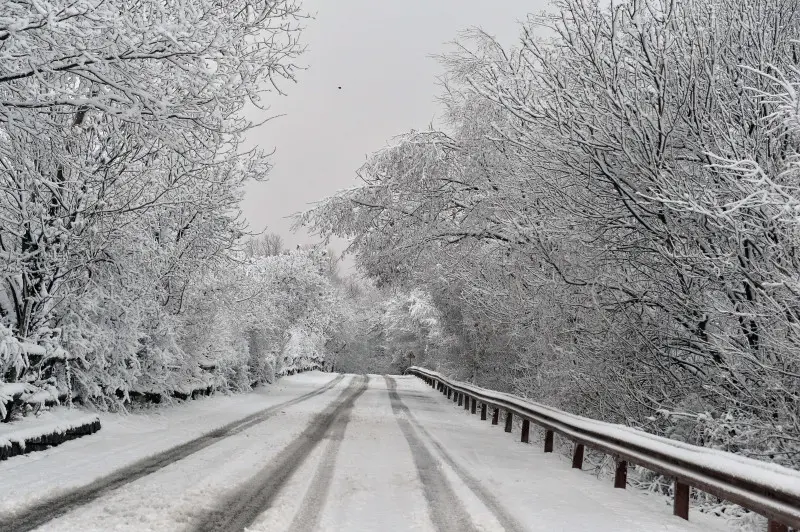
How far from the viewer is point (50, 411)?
1023 centimetres

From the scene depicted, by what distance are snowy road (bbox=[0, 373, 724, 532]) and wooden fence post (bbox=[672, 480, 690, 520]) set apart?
0.50 feet

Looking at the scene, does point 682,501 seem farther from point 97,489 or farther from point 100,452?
point 100,452

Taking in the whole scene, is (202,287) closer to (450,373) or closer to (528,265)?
(528,265)

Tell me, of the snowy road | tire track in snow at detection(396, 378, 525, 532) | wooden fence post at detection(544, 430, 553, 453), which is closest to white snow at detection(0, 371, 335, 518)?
the snowy road

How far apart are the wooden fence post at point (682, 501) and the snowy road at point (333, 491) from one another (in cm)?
15

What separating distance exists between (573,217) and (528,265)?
2.04 metres

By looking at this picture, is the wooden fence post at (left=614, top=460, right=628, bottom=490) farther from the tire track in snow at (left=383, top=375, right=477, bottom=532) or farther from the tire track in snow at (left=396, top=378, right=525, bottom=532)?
the tire track in snow at (left=383, top=375, right=477, bottom=532)

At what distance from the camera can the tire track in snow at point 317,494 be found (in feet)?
17.7

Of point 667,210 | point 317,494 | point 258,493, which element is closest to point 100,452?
point 258,493

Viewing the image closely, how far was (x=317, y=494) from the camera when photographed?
21.6ft

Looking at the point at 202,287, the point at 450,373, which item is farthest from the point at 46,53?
the point at 450,373

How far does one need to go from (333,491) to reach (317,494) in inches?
9.5

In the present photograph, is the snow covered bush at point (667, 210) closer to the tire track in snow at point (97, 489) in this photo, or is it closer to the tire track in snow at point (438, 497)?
the tire track in snow at point (438, 497)

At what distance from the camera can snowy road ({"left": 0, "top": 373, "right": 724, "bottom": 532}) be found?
17.9 feet
